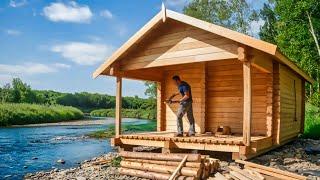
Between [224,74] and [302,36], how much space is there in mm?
19115

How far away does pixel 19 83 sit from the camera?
197 feet

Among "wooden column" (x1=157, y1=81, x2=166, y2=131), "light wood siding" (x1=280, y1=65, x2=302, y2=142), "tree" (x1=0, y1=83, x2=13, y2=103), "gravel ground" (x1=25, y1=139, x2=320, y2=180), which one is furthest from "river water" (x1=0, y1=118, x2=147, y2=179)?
"tree" (x1=0, y1=83, x2=13, y2=103)

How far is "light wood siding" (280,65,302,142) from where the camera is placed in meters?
12.2

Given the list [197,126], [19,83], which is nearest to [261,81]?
[197,126]

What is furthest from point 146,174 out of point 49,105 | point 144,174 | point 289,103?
point 49,105

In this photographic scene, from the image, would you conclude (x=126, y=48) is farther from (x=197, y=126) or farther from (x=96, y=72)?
(x=197, y=126)

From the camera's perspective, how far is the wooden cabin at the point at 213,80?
9648mm

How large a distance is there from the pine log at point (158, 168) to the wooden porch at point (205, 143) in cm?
119

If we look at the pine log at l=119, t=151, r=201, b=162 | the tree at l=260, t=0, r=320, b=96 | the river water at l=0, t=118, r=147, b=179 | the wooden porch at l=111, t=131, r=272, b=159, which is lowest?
the river water at l=0, t=118, r=147, b=179

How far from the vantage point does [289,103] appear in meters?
13.5

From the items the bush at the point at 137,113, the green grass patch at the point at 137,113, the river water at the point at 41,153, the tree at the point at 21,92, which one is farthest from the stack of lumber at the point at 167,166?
the tree at the point at 21,92

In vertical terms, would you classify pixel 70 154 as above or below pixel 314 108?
below

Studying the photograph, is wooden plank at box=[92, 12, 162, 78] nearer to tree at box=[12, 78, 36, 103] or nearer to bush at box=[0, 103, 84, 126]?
bush at box=[0, 103, 84, 126]

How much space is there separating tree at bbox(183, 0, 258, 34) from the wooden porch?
77.2ft
